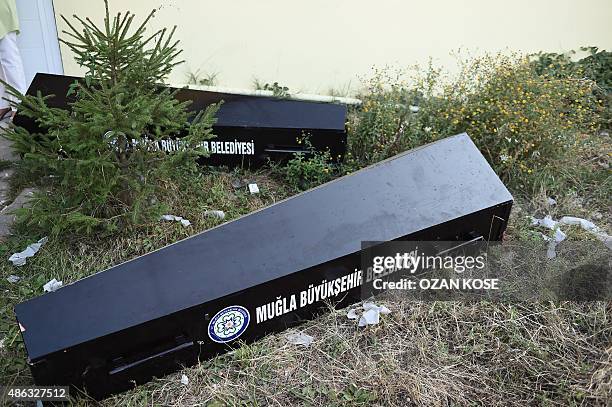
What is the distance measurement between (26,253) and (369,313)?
2058 mm

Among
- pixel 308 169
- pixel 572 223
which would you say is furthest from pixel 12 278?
pixel 572 223

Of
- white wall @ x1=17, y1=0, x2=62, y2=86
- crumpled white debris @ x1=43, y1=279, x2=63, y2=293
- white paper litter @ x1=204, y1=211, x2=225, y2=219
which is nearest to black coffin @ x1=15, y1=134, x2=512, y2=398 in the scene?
crumpled white debris @ x1=43, y1=279, x2=63, y2=293

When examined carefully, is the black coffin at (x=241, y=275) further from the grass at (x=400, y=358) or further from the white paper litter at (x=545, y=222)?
the white paper litter at (x=545, y=222)

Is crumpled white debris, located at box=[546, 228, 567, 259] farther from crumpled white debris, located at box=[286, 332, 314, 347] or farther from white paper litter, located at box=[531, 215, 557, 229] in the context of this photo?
crumpled white debris, located at box=[286, 332, 314, 347]

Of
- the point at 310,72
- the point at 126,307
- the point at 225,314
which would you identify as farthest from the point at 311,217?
the point at 310,72

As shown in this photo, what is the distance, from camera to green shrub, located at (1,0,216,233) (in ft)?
9.09

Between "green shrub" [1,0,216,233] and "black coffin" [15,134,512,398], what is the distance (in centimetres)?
66

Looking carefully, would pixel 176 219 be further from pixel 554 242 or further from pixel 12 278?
pixel 554 242

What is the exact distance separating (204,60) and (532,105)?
3009 mm

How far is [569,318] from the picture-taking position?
2711 millimetres

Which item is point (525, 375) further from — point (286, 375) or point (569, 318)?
point (286, 375)

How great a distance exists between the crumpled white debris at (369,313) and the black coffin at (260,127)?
148 cm

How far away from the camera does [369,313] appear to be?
2.74 m

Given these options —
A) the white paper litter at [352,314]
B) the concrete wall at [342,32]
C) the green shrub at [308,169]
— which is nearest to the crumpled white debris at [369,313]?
the white paper litter at [352,314]
